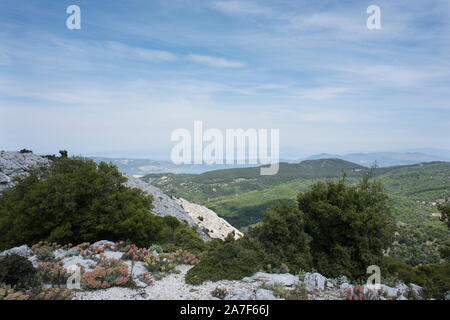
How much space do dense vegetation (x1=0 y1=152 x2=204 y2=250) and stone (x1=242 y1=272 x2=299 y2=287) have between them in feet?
20.4

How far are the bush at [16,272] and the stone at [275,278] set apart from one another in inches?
298

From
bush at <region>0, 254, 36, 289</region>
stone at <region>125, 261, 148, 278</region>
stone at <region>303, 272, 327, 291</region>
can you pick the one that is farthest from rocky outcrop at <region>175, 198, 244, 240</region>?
bush at <region>0, 254, 36, 289</region>

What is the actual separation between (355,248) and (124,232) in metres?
14.2

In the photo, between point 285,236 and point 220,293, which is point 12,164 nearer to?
point 285,236

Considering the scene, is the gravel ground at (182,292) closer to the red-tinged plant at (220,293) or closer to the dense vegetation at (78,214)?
the red-tinged plant at (220,293)

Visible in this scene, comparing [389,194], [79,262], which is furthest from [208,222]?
[389,194]

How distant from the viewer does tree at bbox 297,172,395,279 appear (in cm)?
1316

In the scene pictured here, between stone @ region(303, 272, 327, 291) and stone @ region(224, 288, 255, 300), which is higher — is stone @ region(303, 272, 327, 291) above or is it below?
below

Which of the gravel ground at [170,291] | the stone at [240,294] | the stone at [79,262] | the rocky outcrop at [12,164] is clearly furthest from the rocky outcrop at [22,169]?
the stone at [240,294]

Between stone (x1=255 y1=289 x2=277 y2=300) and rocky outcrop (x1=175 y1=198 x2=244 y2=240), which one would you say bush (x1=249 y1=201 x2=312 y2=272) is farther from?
rocky outcrop (x1=175 y1=198 x2=244 y2=240)

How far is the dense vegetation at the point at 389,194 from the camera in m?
40.7
